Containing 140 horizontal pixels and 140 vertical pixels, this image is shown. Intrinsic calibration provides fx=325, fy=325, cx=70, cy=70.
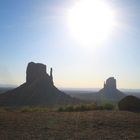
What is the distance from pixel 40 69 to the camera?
127m

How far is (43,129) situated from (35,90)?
99.5m

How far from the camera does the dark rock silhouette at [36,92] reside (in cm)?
10875

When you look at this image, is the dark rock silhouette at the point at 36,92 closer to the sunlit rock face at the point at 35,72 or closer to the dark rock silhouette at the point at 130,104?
the sunlit rock face at the point at 35,72

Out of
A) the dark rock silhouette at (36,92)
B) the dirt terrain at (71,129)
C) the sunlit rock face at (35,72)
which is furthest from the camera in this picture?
the sunlit rock face at (35,72)

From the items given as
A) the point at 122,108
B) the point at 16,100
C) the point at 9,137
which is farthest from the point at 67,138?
the point at 16,100

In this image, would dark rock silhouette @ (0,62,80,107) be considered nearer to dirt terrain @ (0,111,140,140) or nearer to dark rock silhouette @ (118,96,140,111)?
dark rock silhouette @ (118,96,140,111)

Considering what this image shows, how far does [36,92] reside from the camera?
4530 inches

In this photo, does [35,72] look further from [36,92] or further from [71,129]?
[71,129]

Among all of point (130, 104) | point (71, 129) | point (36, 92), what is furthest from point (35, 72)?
point (71, 129)

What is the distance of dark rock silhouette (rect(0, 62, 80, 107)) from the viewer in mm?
108750

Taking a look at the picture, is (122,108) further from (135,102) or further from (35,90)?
(35,90)

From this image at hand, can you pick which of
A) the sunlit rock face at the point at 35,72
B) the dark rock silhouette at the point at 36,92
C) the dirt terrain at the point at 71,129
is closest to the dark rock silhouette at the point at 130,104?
the dirt terrain at the point at 71,129

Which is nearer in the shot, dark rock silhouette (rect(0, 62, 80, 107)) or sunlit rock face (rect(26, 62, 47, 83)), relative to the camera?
dark rock silhouette (rect(0, 62, 80, 107))

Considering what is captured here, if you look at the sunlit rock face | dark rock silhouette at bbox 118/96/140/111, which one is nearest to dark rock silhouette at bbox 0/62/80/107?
the sunlit rock face
